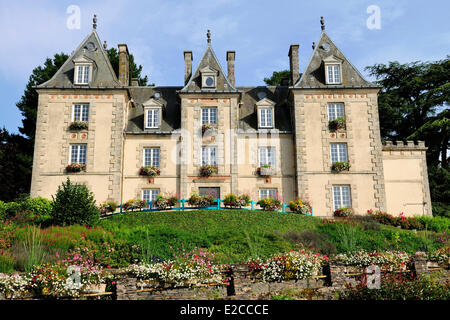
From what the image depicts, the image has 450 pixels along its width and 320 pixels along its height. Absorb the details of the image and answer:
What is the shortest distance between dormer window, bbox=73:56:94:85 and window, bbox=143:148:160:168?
5.51 m

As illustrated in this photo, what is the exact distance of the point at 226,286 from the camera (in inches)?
428

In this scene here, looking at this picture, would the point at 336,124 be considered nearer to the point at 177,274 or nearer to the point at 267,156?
the point at 267,156

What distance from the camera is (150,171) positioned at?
25047 millimetres

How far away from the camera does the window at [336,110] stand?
26047mm

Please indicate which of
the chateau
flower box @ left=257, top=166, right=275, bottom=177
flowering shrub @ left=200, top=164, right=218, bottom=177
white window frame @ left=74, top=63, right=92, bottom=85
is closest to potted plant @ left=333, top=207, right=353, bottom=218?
the chateau

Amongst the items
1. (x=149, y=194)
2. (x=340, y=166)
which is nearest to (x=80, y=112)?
(x=149, y=194)

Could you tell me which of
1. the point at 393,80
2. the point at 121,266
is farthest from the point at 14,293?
the point at 393,80

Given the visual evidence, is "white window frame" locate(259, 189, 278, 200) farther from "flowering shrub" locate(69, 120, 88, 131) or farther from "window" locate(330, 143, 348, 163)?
"flowering shrub" locate(69, 120, 88, 131)

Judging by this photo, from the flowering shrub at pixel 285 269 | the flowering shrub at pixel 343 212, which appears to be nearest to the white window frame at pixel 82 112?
the flowering shrub at pixel 343 212

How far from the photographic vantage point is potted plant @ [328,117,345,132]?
25.5 metres

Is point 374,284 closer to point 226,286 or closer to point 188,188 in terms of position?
point 226,286

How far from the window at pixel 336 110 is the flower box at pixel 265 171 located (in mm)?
4821

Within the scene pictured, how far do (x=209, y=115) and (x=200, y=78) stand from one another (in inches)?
104

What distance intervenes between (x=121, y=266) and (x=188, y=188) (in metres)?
10.6
